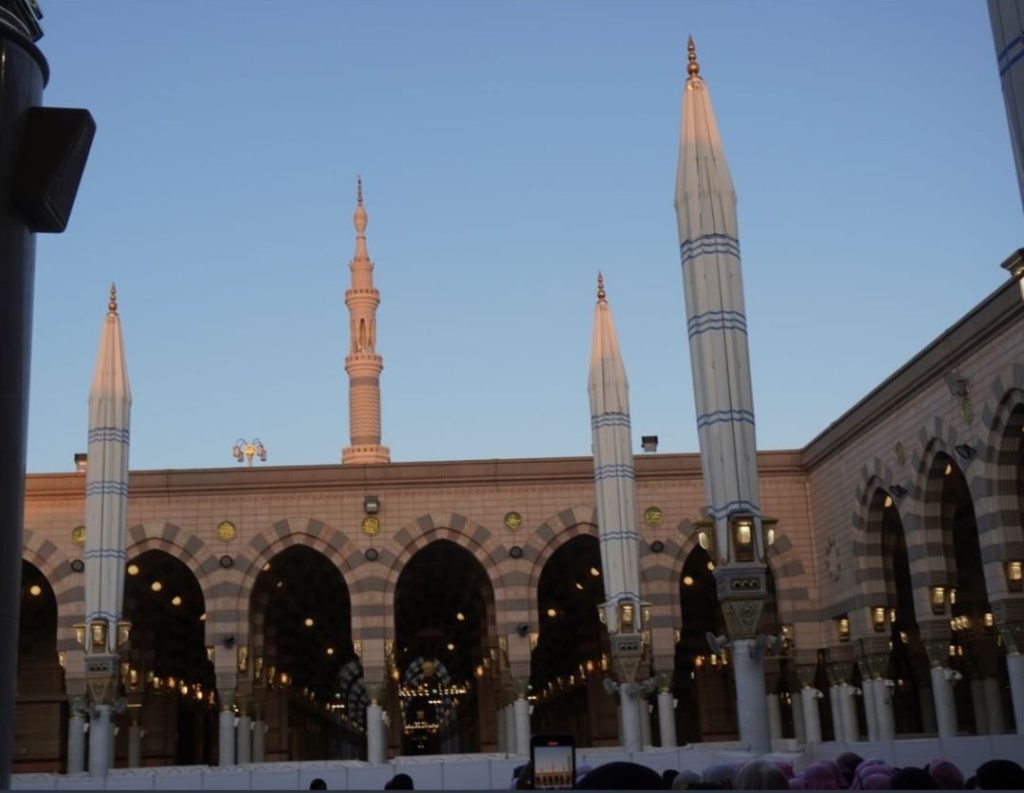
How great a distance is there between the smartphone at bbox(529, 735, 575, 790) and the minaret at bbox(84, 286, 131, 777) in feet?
79.5

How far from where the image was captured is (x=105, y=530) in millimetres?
30125

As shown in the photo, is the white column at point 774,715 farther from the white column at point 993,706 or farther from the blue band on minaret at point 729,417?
the blue band on minaret at point 729,417

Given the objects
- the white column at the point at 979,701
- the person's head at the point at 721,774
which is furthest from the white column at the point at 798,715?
the person's head at the point at 721,774

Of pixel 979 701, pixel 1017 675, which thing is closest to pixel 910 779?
pixel 1017 675

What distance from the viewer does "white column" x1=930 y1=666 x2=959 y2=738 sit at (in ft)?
97.1

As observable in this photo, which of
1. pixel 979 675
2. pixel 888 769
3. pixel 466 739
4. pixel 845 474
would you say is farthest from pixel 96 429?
pixel 466 739

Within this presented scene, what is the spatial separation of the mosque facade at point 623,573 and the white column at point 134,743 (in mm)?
167

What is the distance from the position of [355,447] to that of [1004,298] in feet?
127

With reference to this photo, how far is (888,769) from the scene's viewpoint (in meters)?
7.42

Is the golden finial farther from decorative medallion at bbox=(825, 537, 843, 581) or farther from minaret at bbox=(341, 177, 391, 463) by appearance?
minaret at bbox=(341, 177, 391, 463)

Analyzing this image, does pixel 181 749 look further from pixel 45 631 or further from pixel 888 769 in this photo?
pixel 888 769

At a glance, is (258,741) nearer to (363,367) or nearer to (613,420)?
(613,420)

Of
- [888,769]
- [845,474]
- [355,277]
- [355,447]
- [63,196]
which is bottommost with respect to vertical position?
[888,769]

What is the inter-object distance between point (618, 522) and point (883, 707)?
8875mm
